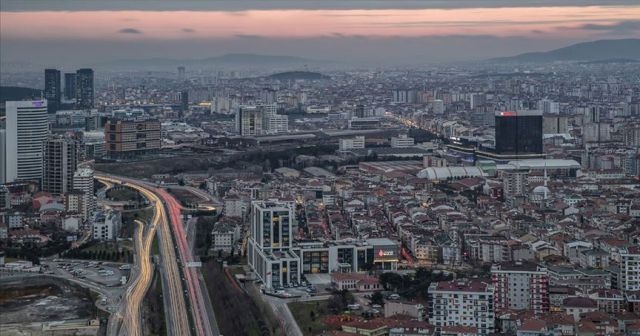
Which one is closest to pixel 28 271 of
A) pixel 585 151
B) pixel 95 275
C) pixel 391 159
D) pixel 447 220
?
pixel 95 275

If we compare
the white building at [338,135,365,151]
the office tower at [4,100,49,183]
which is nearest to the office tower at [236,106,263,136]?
the white building at [338,135,365,151]

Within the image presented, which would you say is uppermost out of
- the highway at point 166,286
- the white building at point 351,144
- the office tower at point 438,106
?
the office tower at point 438,106

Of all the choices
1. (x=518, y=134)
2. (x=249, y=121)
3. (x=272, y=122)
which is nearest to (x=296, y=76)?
(x=272, y=122)

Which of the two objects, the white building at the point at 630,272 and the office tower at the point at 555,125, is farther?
the office tower at the point at 555,125

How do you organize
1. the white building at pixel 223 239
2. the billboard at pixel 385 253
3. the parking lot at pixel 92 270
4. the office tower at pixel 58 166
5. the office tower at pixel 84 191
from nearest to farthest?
1. the parking lot at pixel 92 270
2. the billboard at pixel 385 253
3. the white building at pixel 223 239
4. the office tower at pixel 84 191
5. the office tower at pixel 58 166

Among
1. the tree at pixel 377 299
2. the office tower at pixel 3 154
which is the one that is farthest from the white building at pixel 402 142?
the tree at pixel 377 299

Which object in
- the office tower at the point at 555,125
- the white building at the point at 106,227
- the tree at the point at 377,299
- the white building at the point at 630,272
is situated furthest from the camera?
the office tower at the point at 555,125

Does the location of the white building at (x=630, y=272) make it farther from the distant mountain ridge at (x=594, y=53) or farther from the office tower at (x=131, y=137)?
the distant mountain ridge at (x=594, y=53)
